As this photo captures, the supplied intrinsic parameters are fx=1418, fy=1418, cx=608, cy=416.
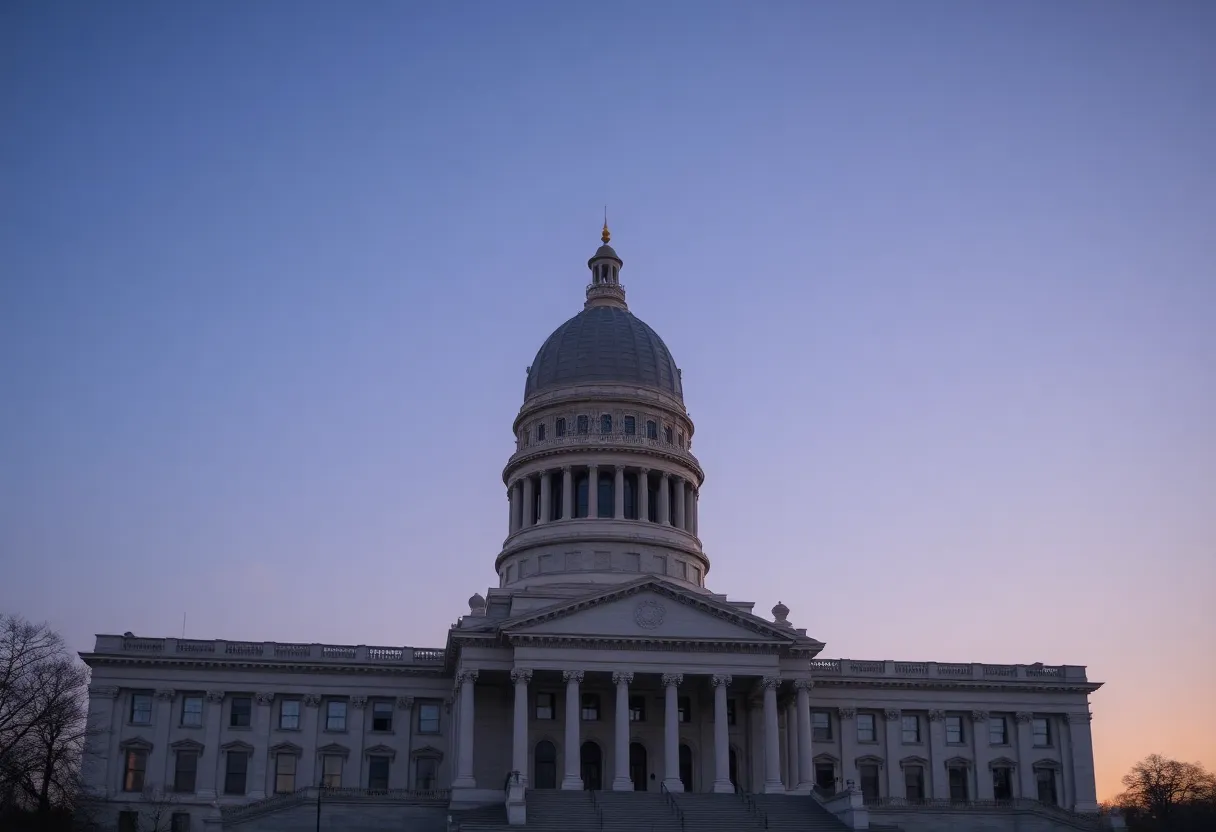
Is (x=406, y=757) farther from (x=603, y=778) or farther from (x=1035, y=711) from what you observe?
(x=1035, y=711)

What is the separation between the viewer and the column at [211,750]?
81312 mm

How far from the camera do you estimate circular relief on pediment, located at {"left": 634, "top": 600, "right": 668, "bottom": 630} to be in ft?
252

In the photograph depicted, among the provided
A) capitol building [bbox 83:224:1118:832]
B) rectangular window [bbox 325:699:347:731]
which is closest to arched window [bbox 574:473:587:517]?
capitol building [bbox 83:224:1118:832]

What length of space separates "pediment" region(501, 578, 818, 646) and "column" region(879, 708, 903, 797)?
1413 centimetres

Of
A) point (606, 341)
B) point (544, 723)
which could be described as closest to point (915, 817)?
point (544, 723)

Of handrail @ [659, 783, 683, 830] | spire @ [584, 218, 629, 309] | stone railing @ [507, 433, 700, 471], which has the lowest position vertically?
handrail @ [659, 783, 683, 830]

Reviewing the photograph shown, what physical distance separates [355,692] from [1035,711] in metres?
42.0

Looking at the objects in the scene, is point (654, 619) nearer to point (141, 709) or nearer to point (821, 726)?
point (821, 726)

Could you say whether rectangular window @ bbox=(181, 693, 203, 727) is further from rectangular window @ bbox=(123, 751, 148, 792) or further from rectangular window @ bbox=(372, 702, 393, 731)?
rectangular window @ bbox=(372, 702, 393, 731)

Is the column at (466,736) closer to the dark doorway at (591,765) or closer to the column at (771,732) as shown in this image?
the dark doorway at (591,765)

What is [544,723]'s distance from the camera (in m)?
80.9

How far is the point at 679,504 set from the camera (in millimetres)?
94562

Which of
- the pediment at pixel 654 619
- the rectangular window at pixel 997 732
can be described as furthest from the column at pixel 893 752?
the pediment at pixel 654 619

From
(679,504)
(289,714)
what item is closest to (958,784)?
(679,504)
